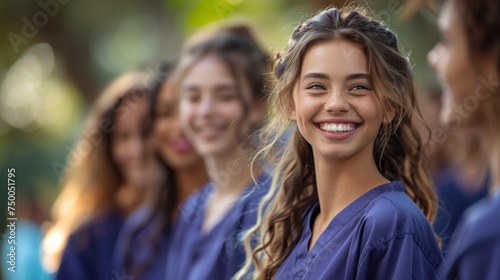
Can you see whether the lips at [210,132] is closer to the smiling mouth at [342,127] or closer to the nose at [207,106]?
the nose at [207,106]

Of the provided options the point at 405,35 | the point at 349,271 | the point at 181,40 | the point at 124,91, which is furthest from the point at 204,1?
the point at 349,271

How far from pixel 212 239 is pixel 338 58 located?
1.38m

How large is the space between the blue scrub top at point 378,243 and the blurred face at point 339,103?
0.14 metres

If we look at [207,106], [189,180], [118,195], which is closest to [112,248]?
[118,195]

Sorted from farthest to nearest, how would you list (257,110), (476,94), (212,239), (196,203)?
1. (196,203)
2. (257,110)
3. (212,239)
4. (476,94)

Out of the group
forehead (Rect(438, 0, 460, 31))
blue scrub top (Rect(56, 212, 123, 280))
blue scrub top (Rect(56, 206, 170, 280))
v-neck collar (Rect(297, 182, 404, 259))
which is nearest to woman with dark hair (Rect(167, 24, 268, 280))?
blue scrub top (Rect(56, 206, 170, 280))

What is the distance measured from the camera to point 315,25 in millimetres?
2240

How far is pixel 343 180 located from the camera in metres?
→ 2.21

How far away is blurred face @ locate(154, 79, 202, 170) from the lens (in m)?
4.19

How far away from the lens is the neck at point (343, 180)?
7.15 feet

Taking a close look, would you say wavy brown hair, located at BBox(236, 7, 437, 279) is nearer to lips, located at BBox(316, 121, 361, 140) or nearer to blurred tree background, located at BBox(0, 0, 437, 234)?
lips, located at BBox(316, 121, 361, 140)

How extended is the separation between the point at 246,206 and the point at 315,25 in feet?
3.53

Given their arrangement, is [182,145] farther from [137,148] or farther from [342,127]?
[342,127]

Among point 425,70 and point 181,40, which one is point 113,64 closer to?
point 181,40
